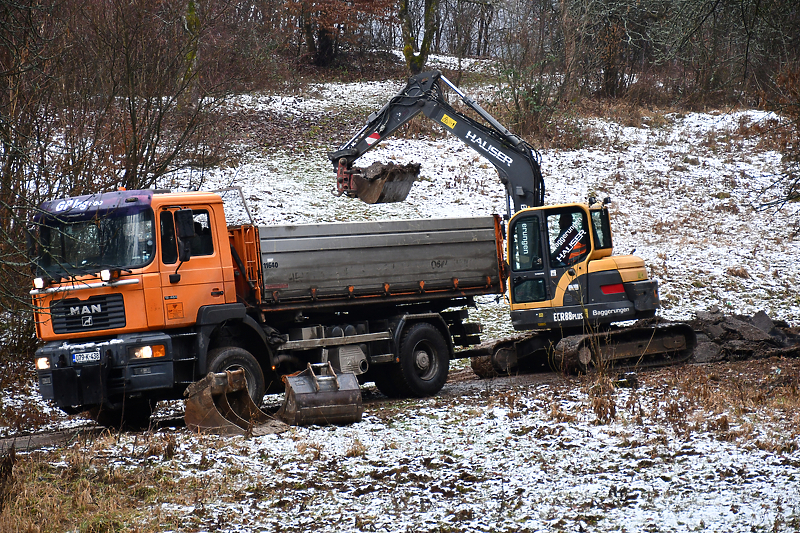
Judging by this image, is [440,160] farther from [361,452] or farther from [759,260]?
[361,452]

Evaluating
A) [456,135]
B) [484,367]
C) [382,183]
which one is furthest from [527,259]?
[382,183]

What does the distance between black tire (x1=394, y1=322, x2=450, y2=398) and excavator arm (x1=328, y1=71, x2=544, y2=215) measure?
2.86 m

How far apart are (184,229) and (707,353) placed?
30.3 ft

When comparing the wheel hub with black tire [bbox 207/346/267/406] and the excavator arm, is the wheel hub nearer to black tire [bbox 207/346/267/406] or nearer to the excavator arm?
black tire [bbox 207/346/267/406]

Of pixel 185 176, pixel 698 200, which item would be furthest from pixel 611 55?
pixel 185 176

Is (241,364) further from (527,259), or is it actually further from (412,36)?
(412,36)

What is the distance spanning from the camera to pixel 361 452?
820 centimetres

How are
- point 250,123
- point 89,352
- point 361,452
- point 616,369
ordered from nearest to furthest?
point 361,452 → point 89,352 → point 616,369 → point 250,123

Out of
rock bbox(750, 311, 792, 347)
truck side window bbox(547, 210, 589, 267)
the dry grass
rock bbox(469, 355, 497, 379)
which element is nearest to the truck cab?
the dry grass

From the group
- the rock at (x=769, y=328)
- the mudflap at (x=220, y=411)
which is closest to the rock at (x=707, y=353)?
the rock at (x=769, y=328)

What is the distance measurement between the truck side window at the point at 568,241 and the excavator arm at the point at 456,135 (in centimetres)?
70

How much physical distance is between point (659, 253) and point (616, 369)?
29.9ft

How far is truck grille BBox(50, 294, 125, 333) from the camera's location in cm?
980

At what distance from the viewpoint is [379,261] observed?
11641 mm
